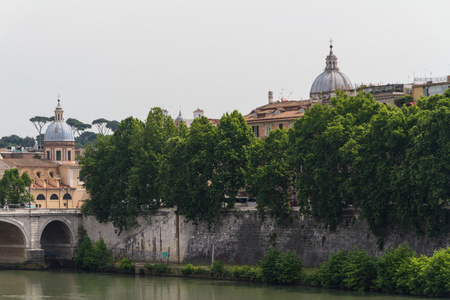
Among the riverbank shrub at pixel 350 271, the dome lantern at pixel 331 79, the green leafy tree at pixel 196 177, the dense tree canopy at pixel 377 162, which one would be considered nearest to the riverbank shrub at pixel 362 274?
the riverbank shrub at pixel 350 271

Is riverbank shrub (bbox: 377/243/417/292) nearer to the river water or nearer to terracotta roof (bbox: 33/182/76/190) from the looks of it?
the river water

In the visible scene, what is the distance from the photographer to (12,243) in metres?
85.1

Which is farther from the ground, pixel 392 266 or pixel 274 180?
pixel 274 180

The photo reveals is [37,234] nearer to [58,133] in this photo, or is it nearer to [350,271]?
[350,271]

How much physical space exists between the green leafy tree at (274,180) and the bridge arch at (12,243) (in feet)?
67.3

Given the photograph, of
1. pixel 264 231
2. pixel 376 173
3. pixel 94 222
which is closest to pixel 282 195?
pixel 264 231

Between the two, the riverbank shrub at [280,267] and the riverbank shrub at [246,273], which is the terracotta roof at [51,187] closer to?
the riverbank shrub at [246,273]

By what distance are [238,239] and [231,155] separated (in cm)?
558

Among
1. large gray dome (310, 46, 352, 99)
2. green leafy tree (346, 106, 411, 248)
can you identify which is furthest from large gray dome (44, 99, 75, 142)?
green leafy tree (346, 106, 411, 248)

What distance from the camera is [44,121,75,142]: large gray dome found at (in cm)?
12050

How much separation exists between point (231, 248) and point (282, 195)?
19.7ft

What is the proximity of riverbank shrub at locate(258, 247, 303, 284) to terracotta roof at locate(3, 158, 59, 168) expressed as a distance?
4933 cm

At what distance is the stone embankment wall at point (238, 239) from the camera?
2603 inches

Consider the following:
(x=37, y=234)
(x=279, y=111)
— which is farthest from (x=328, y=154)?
(x=37, y=234)
